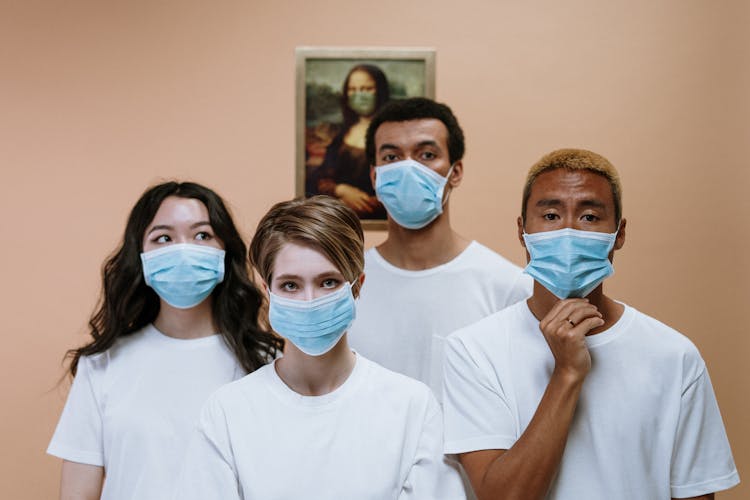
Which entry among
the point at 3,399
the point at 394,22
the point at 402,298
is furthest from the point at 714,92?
the point at 3,399

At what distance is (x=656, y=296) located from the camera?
3.65 metres

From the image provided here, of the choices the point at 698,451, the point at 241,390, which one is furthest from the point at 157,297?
the point at 698,451

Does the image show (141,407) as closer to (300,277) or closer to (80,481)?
(80,481)

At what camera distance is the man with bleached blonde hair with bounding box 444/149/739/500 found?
6.15ft

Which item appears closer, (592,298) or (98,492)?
(592,298)

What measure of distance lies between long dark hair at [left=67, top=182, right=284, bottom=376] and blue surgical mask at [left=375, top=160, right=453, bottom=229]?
1.66 ft

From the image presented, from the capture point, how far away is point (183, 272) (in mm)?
2346

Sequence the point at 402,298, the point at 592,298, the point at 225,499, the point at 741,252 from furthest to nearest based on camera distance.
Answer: the point at 741,252 < the point at 402,298 < the point at 592,298 < the point at 225,499

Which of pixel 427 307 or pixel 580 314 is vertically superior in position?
pixel 580 314

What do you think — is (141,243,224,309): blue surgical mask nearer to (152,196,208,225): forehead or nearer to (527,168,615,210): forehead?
(152,196,208,225): forehead

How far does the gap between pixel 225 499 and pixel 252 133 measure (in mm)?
2141

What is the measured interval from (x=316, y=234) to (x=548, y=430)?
0.72 metres

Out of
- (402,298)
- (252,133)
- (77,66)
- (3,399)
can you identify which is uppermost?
(77,66)

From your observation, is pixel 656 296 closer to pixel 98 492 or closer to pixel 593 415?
pixel 593 415
